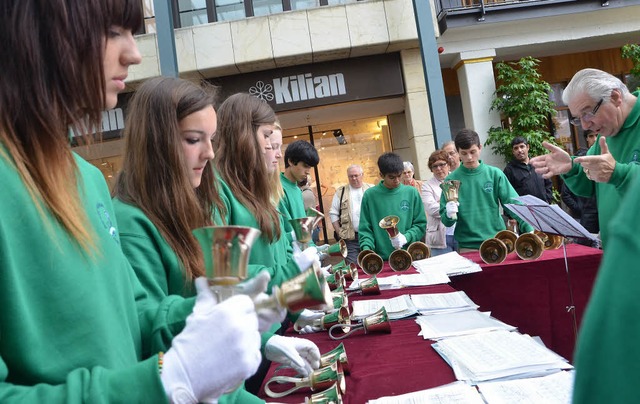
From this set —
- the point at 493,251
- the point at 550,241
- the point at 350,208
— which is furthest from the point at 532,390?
the point at 350,208

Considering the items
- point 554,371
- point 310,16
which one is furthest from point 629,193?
point 310,16

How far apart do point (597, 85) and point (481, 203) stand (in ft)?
5.51

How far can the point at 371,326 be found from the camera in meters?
2.11

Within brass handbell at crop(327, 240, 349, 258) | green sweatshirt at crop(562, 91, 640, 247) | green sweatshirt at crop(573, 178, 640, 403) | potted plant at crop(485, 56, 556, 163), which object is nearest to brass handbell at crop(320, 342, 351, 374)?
green sweatshirt at crop(573, 178, 640, 403)

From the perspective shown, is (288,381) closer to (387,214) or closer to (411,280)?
(411,280)

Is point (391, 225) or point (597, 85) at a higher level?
point (597, 85)

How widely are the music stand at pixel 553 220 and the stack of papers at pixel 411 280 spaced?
631 mm

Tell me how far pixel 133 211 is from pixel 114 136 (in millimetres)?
9133

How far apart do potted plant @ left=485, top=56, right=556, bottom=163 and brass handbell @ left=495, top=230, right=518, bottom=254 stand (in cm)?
527

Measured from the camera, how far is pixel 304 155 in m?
3.92

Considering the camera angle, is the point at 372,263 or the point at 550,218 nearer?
the point at 550,218

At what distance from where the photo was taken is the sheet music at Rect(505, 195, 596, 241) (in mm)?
2719

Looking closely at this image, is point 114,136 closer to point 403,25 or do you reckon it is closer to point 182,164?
point 403,25

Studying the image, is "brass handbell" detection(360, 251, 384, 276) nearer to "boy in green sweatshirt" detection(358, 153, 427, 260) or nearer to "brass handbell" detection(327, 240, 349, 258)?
"brass handbell" detection(327, 240, 349, 258)
